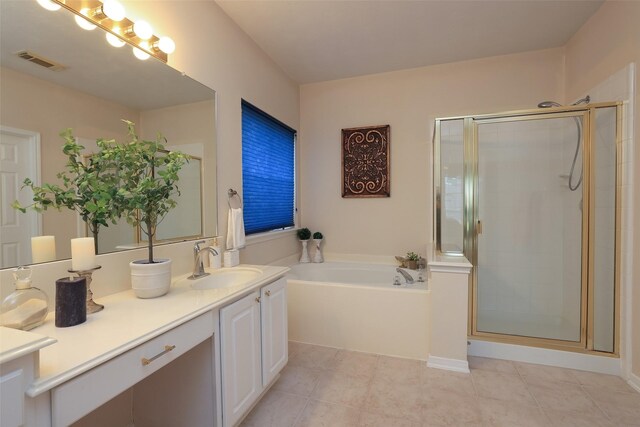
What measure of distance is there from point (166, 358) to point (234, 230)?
1179mm

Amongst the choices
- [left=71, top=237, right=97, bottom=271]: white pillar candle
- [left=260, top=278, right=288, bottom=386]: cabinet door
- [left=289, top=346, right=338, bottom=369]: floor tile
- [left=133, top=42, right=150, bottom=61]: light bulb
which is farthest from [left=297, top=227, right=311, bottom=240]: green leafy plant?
[left=71, top=237, right=97, bottom=271]: white pillar candle

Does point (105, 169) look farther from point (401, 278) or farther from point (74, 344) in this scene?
point (401, 278)

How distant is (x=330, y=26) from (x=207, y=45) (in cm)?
100

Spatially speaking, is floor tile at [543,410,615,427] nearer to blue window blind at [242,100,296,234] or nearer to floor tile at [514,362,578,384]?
floor tile at [514,362,578,384]

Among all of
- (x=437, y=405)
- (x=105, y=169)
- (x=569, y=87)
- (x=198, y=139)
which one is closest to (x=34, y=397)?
(x=105, y=169)

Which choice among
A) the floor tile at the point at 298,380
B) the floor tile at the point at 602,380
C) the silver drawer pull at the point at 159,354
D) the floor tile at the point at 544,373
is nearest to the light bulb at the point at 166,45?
the silver drawer pull at the point at 159,354

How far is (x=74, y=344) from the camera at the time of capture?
2.81 ft

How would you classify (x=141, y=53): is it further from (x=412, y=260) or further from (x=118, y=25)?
(x=412, y=260)

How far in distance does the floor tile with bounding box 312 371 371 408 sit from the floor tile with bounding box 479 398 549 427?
26.9 inches

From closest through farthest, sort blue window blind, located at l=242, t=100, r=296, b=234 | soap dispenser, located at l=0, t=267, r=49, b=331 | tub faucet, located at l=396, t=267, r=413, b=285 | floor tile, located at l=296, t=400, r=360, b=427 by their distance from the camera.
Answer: soap dispenser, located at l=0, t=267, r=49, b=331 < floor tile, located at l=296, t=400, r=360, b=427 < blue window blind, located at l=242, t=100, r=296, b=234 < tub faucet, located at l=396, t=267, r=413, b=285

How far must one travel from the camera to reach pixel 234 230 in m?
2.12

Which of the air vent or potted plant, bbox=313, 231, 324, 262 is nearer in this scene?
the air vent

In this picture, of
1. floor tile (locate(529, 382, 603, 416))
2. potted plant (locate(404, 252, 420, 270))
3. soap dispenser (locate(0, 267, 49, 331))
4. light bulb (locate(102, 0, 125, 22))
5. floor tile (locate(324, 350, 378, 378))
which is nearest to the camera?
soap dispenser (locate(0, 267, 49, 331))

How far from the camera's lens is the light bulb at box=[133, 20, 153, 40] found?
4.80 ft
